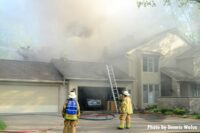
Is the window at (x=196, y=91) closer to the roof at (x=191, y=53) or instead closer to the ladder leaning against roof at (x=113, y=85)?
the roof at (x=191, y=53)

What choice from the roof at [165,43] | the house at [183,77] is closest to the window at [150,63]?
the roof at [165,43]

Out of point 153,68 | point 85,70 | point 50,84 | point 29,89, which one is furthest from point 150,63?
point 29,89

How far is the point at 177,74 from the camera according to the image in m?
26.5

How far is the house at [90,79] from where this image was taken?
22781 millimetres

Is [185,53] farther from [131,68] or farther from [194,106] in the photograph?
[194,106]

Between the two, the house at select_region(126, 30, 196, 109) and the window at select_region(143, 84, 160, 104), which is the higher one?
the house at select_region(126, 30, 196, 109)

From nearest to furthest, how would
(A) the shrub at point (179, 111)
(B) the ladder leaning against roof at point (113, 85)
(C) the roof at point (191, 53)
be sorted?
(A) the shrub at point (179, 111) < (B) the ladder leaning against roof at point (113, 85) < (C) the roof at point (191, 53)

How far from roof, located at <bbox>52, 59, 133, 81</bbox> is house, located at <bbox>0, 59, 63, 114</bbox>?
71 centimetres

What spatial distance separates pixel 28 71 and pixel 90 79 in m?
4.42

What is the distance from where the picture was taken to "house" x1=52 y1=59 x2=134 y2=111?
74.7 feet

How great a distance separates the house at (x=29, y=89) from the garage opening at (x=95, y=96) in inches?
116

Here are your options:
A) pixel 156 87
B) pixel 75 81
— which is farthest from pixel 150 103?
pixel 75 81

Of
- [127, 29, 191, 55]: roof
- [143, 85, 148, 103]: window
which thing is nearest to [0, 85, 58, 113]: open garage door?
[143, 85, 148, 103]: window

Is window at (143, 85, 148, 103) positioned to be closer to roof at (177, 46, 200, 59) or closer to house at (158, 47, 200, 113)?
house at (158, 47, 200, 113)
